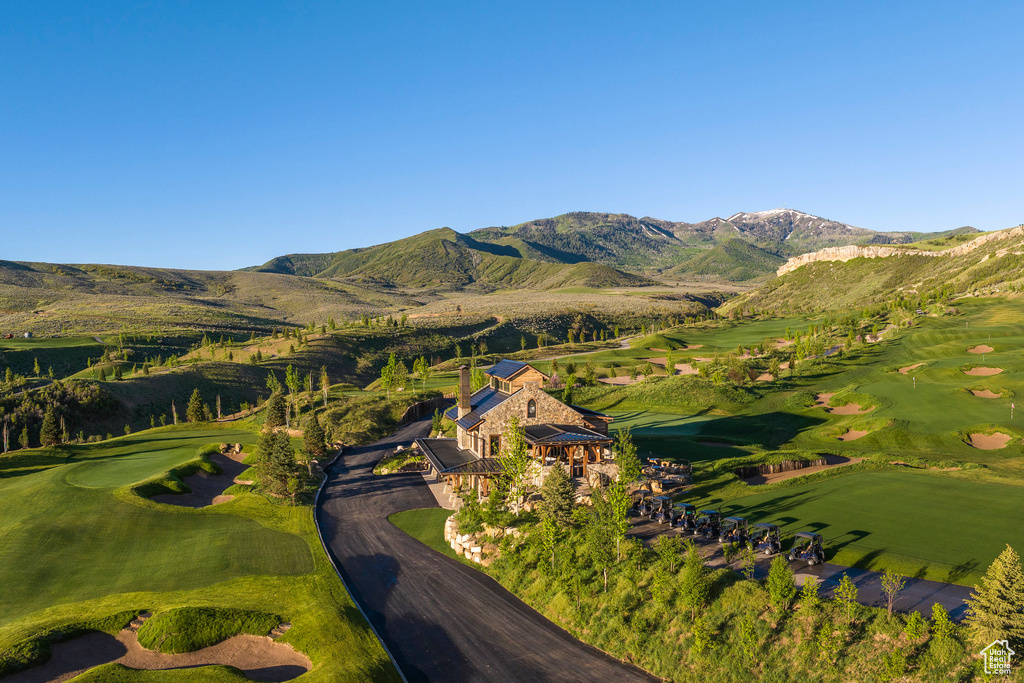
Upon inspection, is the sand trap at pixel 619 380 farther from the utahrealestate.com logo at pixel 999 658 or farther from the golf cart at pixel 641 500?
the utahrealestate.com logo at pixel 999 658

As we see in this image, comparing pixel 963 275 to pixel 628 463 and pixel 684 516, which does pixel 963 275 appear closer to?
pixel 628 463

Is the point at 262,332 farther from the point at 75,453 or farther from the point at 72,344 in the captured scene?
the point at 75,453

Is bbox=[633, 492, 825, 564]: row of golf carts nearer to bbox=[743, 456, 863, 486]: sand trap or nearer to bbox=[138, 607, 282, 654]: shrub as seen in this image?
bbox=[743, 456, 863, 486]: sand trap

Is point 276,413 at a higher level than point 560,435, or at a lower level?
lower

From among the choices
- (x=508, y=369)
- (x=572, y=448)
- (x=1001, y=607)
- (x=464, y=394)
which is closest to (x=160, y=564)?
(x=464, y=394)

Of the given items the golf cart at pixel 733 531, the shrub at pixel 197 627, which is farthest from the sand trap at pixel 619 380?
the shrub at pixel 197 627

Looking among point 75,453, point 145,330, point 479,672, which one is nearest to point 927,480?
point 479,672
